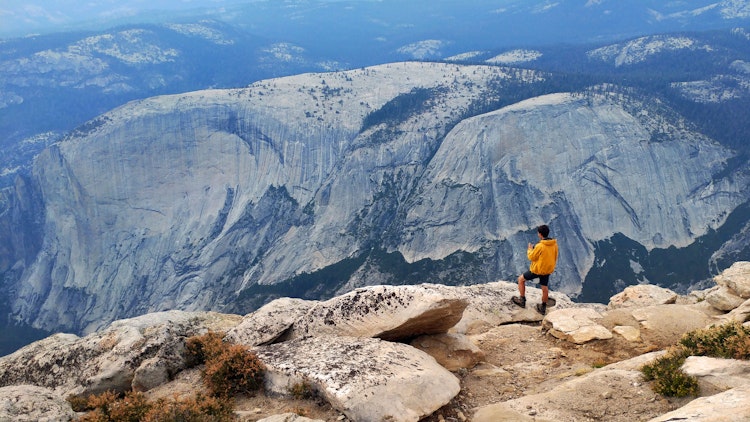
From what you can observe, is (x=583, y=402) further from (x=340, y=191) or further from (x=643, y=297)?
(x=340, y=191)

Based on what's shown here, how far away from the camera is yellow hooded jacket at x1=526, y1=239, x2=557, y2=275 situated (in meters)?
17.2

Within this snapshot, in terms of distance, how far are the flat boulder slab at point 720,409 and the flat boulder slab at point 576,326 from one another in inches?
256

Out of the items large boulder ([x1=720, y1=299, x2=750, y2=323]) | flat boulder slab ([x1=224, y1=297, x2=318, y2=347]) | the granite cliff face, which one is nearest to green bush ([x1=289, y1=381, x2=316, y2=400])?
flat boulder slab ([x1=224, y1=297, x2=318, y2=347])

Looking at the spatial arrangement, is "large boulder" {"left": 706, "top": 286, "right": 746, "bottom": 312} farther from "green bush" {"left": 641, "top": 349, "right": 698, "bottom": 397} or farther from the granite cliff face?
the granite cliff face

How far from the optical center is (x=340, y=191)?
10800 centimetres

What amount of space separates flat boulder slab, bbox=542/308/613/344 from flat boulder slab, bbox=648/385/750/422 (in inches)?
256

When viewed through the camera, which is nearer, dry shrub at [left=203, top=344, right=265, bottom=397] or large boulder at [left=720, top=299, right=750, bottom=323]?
dry shrub at [left=203, top=344, right=265, bottom=397]

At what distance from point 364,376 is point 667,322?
1022 centimetres

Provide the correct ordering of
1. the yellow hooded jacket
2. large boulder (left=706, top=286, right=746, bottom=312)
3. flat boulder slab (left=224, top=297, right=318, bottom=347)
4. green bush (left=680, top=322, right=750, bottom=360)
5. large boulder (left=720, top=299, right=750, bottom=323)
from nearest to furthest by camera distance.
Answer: green bush (left=680, top=322, right=750, bottom=360) → large boulder (left=720, top=299, right=750, bottom=323) → flat boulder slab (left=224, top=297, right=318, bottom=347) → large boulder (left=706, top=286, right=746, bottom=312) → the yellow hooded jacket

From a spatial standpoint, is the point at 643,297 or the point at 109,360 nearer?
the point at 109,360

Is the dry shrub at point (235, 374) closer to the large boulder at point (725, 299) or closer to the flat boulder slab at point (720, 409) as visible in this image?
the flat boulder slab at point (720, 409)

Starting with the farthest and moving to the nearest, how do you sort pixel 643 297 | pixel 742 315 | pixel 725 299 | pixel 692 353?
1. pixel 643 297
2. pixel 725 299
3. pixel 742 315
4. pixel 692 353

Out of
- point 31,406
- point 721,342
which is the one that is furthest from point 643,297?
point 31,406

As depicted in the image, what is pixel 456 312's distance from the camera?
44.6 feet
